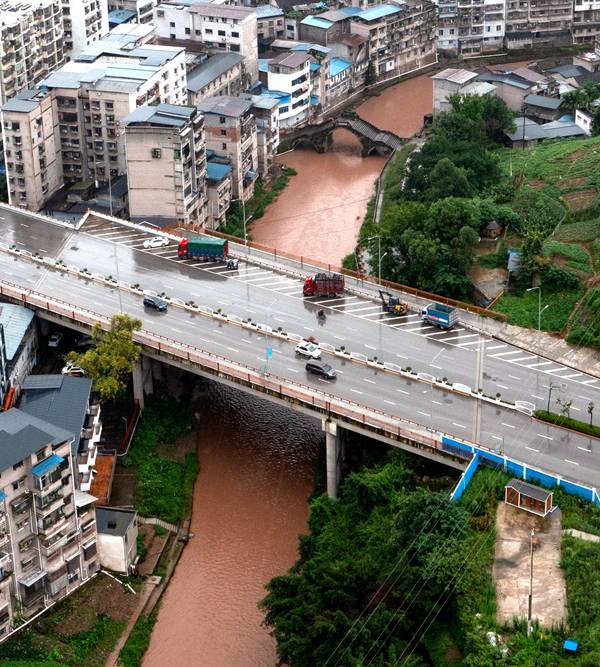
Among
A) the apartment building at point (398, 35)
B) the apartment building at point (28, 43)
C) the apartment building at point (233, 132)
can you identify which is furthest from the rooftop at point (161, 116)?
the apartment building at point (398, 35)

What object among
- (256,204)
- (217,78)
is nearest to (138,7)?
(217,78)

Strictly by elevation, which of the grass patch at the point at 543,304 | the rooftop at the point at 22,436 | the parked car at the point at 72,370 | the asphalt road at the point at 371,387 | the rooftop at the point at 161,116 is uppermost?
the rooftop at the point at 161,116

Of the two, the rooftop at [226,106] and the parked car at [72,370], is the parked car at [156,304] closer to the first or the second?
the parked car at [72,370]

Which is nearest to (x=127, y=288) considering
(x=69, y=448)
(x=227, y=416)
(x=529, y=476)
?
(x=227, y=416)

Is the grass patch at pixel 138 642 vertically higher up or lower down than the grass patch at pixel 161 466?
lower down

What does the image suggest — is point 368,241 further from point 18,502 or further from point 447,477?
point 18,502

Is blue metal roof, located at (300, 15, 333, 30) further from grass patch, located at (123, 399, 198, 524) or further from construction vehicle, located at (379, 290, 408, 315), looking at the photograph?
grass patch, located at (123, 399, 198, 524)
